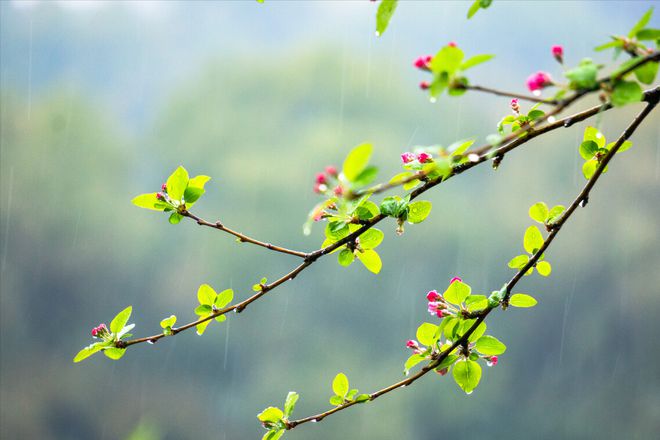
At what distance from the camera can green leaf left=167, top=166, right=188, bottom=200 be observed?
0.86 meters

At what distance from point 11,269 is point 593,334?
1163cm

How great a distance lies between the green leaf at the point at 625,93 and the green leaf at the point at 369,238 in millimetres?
407

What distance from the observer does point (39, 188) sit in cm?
1327

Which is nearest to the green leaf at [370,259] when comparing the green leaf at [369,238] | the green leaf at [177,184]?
the green leaf at [369,238]

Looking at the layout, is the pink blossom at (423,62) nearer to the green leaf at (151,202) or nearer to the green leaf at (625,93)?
the green leaf at (625,93)

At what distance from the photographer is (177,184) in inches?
34.1

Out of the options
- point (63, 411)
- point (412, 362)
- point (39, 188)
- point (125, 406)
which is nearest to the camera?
point (412, 362)

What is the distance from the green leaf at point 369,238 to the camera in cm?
87

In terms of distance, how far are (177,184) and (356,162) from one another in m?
0.42

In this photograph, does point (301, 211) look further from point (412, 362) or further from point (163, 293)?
point (412, 362)

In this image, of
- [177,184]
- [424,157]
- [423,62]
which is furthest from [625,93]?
[177,184]

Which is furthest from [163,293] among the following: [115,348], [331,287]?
[115,348]

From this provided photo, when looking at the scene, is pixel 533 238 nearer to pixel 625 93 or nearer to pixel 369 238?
pixel 369 238

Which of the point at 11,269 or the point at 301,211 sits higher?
the point at 301,211
